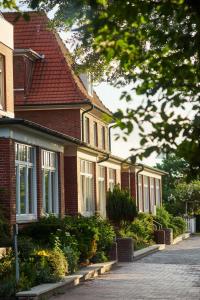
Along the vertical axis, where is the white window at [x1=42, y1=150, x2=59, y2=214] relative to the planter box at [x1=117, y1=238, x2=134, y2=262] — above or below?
above

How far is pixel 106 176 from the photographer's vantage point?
34469 millimetres

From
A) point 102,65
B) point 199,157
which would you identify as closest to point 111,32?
point 199,157

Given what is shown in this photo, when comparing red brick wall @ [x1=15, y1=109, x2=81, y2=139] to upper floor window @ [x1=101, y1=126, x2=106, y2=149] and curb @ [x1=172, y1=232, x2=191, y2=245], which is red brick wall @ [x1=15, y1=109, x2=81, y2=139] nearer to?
upper floor window @ [x1=101, y1=126, x2=106, y2=149]

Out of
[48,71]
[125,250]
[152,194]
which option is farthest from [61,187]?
[152,194]

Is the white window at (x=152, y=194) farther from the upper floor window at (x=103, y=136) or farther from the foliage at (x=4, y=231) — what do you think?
the foliage at (x=4, y=231)

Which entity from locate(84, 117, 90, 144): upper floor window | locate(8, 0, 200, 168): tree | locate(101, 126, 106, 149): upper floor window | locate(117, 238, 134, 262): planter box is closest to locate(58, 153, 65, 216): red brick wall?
locate(117, 238, 134, 262): planter box

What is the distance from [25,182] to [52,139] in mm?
2625

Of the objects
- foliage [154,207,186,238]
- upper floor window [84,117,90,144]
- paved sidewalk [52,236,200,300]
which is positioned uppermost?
upper floor window [84,117,90,144]

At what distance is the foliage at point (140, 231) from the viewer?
30.1m

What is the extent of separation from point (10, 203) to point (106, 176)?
50.9ft

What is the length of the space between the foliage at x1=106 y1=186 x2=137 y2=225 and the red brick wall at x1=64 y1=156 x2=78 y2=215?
3084 millimetres

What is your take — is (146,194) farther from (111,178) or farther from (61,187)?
(61,187)

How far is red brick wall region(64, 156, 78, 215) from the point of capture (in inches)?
1089

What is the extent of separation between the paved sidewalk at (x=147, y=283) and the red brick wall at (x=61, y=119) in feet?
26.3
